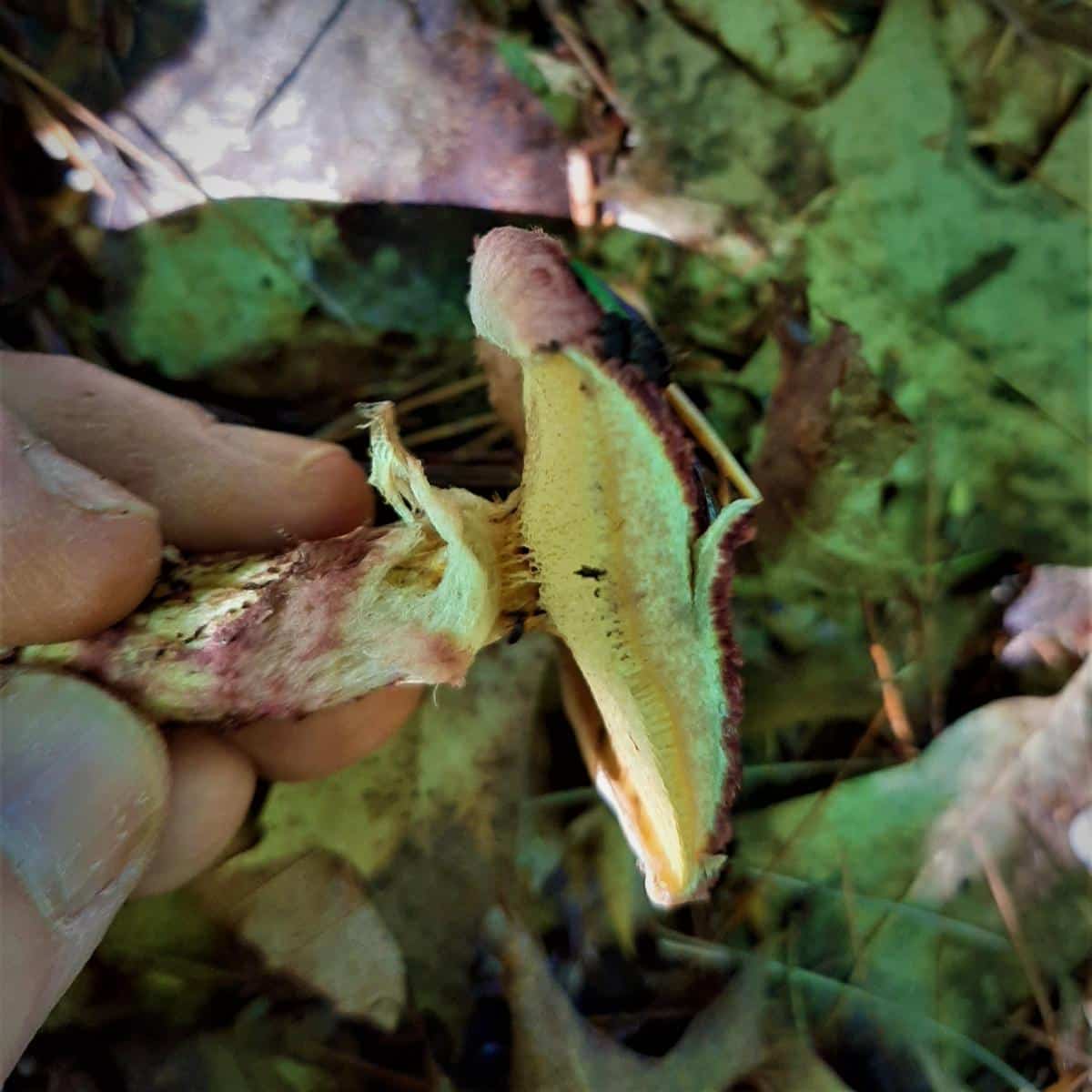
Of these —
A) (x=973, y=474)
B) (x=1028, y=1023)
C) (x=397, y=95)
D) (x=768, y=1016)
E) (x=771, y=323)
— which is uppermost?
(x=397, y=95)

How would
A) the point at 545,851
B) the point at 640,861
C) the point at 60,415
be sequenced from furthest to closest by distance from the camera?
the point at 545,851, the point at 60,415, the point at 640,861

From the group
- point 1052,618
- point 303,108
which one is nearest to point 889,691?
point 1052,618

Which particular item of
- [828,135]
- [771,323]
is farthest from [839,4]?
[771,323]

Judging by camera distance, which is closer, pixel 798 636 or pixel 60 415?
pixel 60 415

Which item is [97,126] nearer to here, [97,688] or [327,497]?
[327,497]

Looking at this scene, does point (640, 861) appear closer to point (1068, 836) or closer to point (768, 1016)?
point (768, 1016)

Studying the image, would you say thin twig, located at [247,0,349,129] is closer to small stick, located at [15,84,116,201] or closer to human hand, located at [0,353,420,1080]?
small stick, located at [15,84,116,201]

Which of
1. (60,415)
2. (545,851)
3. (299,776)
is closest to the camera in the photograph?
(60,415)
